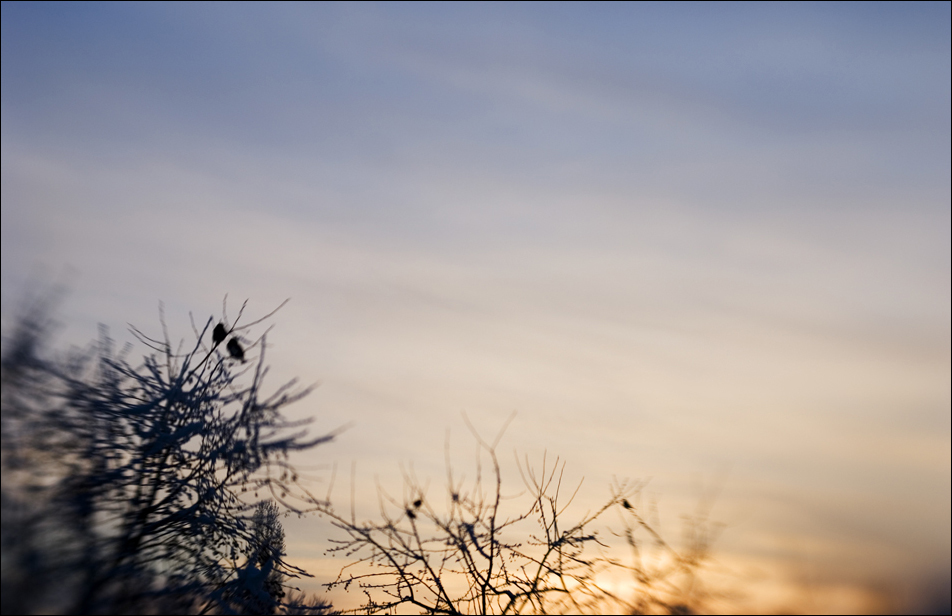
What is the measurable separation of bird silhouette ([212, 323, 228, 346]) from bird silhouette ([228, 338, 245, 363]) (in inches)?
7.6

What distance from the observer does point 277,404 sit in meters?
14.9

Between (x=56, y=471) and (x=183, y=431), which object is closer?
(x=56, y=471)

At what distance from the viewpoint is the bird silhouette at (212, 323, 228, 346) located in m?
14.9

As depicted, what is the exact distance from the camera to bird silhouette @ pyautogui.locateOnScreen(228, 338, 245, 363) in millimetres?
14891

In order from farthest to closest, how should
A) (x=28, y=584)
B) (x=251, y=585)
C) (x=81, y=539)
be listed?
(x=251, y=585)
(x=81, y=539)
(x=28, y=584)

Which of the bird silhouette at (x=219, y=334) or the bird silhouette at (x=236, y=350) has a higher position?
the bird silhouette at (x=219, y=334)

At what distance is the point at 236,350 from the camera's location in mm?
15008

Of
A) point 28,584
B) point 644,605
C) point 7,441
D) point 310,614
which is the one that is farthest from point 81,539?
point 644,605

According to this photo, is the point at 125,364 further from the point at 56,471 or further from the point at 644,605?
the point at 644,605

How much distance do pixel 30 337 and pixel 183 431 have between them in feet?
11.7

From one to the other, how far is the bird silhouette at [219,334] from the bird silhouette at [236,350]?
19cm

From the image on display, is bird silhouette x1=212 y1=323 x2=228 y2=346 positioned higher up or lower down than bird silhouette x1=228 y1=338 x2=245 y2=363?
higher up

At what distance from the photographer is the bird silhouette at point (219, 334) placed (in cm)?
1489

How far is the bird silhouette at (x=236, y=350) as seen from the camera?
14891mm
